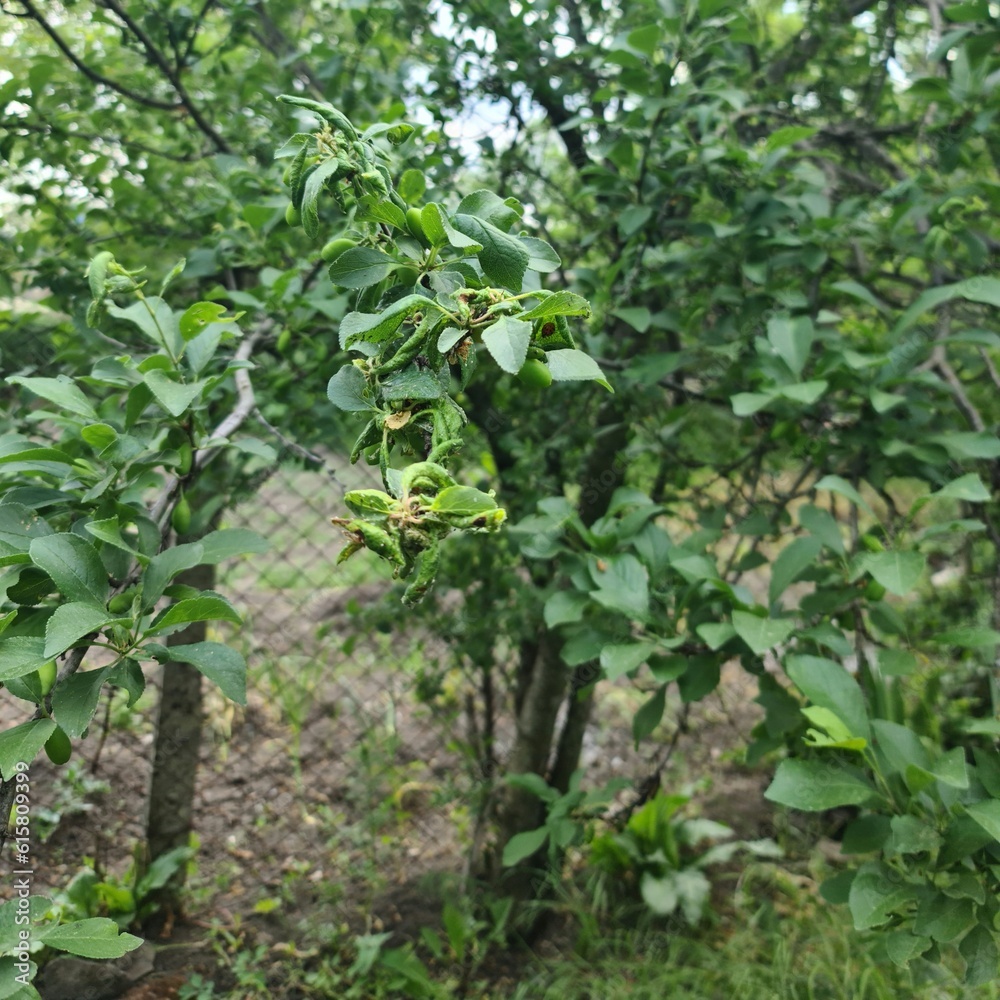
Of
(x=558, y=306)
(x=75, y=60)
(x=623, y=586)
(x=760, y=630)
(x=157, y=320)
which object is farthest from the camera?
(x=75, y=60)

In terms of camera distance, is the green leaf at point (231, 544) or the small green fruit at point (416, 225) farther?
the green leaf at point (231, 544)

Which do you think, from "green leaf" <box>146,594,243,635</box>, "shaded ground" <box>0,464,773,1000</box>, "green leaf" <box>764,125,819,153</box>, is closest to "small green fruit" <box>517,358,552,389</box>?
"green leaf" <box>146,594,243,635</box>

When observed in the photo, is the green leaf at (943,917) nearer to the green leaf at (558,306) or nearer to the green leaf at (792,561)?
the green leaf at (792,561)

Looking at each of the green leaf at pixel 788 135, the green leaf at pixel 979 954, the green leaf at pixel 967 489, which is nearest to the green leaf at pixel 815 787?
the green leaf at pixel 979 954

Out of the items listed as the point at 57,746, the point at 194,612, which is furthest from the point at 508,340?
the point at 57,746

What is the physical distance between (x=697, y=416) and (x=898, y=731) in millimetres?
1218

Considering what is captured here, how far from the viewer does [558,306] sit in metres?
0.73

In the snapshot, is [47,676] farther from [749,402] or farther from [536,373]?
[749,402]

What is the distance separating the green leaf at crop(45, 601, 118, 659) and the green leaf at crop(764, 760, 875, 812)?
96 cm

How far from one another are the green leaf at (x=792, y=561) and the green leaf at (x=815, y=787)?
1.01 ft

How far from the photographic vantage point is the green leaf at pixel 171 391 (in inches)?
41.3

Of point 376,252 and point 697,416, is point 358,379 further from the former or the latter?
point 697,416

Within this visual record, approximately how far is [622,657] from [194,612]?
0.73 meters

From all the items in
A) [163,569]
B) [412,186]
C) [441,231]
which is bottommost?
[163,569]
